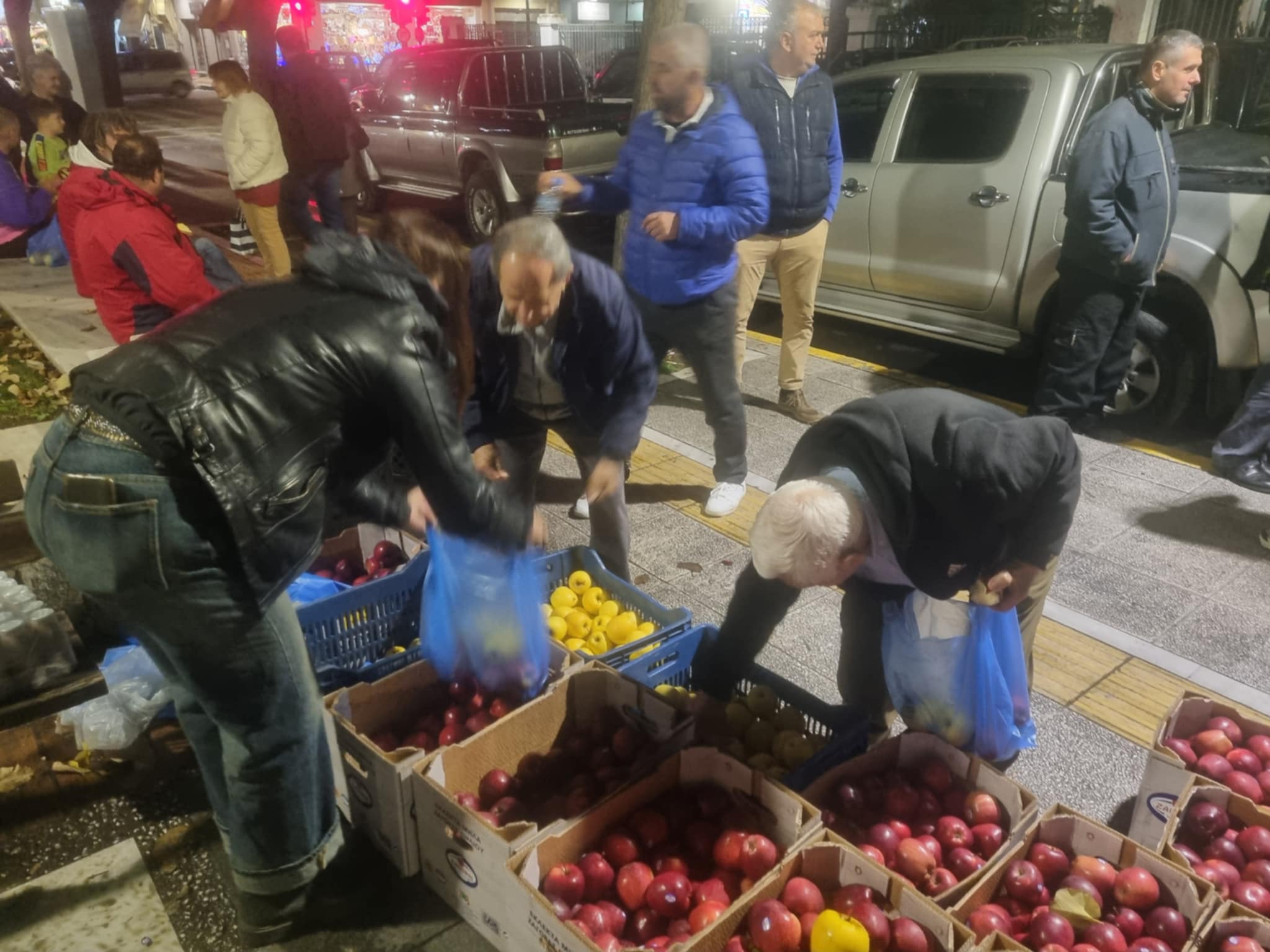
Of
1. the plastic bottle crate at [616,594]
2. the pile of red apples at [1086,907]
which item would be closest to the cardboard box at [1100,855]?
the pile of red apples at [1086,907]

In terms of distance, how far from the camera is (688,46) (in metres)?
4.01

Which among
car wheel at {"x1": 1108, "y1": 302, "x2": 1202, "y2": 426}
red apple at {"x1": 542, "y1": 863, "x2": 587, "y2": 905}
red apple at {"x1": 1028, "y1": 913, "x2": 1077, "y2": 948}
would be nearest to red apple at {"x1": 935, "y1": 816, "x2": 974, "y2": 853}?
red apple at {"x1": 1028, "y1": 913, "x2": 1077, "y2": 948}

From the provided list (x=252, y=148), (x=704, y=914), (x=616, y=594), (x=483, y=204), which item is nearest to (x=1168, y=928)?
(x=704, y=914)

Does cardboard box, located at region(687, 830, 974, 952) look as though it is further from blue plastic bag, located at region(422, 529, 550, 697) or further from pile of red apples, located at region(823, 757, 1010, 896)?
blue plastic bag, located at region(422, 529, 550, 697)

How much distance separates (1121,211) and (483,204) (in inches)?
294

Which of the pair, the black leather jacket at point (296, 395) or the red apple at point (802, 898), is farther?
the red apple at point (802, 898)

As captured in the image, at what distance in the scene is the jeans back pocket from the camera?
6.00 ft

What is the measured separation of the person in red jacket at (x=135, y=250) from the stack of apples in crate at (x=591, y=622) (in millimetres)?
2098

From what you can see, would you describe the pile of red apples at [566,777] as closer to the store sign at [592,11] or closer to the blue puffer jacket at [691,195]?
the blue puffer jacket at [691,195]

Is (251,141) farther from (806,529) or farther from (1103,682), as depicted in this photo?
(1103,682)

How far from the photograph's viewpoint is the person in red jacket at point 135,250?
405 centimetres

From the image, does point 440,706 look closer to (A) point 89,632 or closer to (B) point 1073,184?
(A) point 89,632

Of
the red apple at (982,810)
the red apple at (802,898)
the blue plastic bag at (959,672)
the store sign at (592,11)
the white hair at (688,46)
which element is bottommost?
the red apple at (982,810)

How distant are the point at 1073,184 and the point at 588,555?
10.8ft
